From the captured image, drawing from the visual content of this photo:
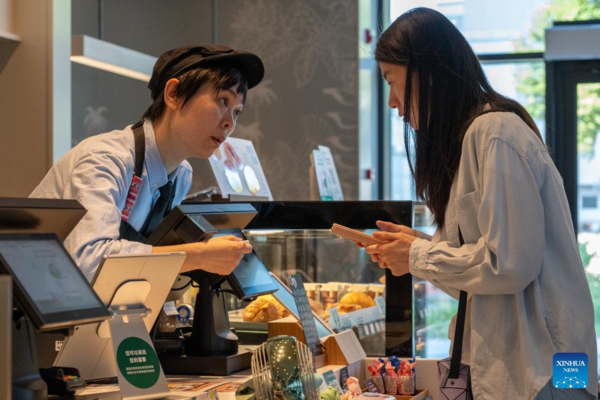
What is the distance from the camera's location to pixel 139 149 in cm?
221

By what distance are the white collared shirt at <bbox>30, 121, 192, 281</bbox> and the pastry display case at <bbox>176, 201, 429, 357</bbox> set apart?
0.53 m

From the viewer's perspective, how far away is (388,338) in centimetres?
252

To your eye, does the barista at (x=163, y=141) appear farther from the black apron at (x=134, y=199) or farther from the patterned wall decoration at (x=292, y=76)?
the patterned wall decoration at (x=292, y=76)

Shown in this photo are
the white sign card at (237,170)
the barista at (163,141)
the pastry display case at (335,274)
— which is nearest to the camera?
the barista at (163,141)

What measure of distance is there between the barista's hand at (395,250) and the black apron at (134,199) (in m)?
0.66

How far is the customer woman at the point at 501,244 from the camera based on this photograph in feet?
5.35

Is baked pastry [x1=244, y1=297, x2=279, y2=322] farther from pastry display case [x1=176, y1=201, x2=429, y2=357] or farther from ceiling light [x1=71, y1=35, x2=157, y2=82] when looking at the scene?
ceiling light [x1=71, y1=35, x2=157, y2=82]

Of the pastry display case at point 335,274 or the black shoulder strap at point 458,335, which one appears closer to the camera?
the black shoulder strap at point 458,335

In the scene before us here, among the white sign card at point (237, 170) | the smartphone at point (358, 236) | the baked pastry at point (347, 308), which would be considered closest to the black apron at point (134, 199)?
the smartphone at point (358, 236)

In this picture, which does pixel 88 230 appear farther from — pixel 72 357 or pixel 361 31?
pixel 361 31

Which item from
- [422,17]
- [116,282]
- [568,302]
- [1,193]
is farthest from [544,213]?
[1,193]

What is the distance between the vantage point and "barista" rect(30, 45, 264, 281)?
203 centimetres

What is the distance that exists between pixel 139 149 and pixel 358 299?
101cm

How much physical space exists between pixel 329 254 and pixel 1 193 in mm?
2359
